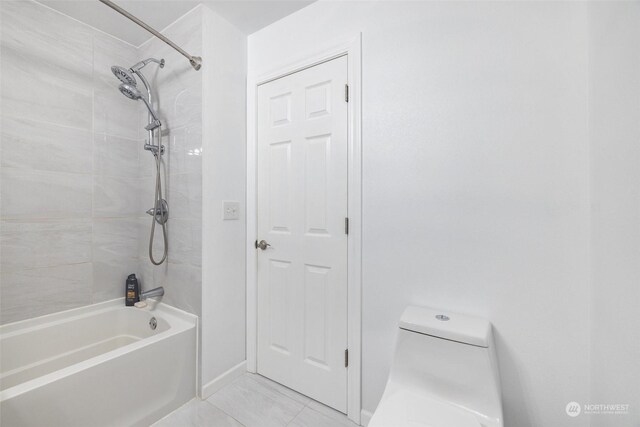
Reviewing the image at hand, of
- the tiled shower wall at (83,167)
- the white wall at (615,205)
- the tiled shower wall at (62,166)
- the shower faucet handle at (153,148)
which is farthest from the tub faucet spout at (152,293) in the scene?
the white wall at (615,205)

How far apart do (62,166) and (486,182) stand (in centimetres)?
241

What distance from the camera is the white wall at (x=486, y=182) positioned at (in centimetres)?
99

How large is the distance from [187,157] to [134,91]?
0.50 metres

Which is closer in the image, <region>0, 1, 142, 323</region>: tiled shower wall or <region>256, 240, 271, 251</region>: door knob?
<region>0, 1, 142, 323</region>: tiled shower wall

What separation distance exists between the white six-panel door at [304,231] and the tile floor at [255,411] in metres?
0.06

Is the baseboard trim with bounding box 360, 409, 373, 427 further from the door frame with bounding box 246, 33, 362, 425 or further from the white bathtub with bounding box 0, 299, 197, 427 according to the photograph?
the white bathtub with bounding box 0, 299, 197, 427

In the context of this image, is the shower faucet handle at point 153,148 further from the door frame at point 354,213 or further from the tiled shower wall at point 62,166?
the door frame at point 354,213

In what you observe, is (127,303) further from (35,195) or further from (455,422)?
(455,422)

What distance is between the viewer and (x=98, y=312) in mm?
1799

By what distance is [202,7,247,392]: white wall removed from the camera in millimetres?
1616

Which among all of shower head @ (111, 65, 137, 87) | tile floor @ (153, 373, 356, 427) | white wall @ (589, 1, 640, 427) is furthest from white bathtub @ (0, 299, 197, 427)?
white wall @ (589, 1, 640, 427)

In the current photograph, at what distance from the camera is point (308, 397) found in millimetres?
1597

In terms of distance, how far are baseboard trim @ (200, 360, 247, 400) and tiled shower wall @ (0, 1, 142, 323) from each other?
0.99 metres

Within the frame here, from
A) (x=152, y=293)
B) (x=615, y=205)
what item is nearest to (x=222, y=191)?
(x=152, y=293)
